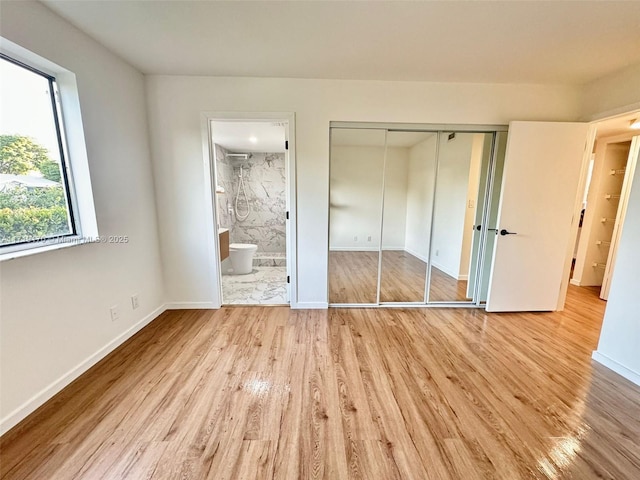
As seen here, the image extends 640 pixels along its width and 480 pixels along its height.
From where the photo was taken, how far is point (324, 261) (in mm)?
2881

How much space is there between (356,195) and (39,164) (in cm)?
265

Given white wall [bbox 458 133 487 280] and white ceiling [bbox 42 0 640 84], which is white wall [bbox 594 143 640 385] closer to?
Result: white ceiling [bbox 42 0 640 84]

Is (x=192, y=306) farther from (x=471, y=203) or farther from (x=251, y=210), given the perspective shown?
(x=471, y=203)

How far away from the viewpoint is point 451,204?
139 inches

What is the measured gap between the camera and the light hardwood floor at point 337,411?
123 centimetres

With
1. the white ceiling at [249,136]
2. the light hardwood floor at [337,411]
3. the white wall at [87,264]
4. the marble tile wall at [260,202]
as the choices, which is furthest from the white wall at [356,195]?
the marble tile wall at [260,202]

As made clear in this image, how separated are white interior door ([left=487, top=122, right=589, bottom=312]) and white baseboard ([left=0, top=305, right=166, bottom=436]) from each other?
371 centimetres

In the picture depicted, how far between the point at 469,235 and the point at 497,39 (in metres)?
2.29

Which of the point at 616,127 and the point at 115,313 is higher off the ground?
the point at 616,127

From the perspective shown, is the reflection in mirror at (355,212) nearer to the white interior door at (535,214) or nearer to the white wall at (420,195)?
the white wall at (420,195)

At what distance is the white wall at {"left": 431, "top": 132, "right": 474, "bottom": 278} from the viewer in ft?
10.2

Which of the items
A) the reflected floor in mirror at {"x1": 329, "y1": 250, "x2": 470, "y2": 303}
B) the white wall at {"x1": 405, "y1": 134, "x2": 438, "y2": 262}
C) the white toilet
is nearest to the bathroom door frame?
the reflected floor in mirror at {"x1": 329, "y1": 250, "x2": 470, "y2": 303}

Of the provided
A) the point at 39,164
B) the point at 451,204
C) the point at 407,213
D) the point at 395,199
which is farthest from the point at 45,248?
the point at 451,204

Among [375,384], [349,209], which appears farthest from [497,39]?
[375,384]
